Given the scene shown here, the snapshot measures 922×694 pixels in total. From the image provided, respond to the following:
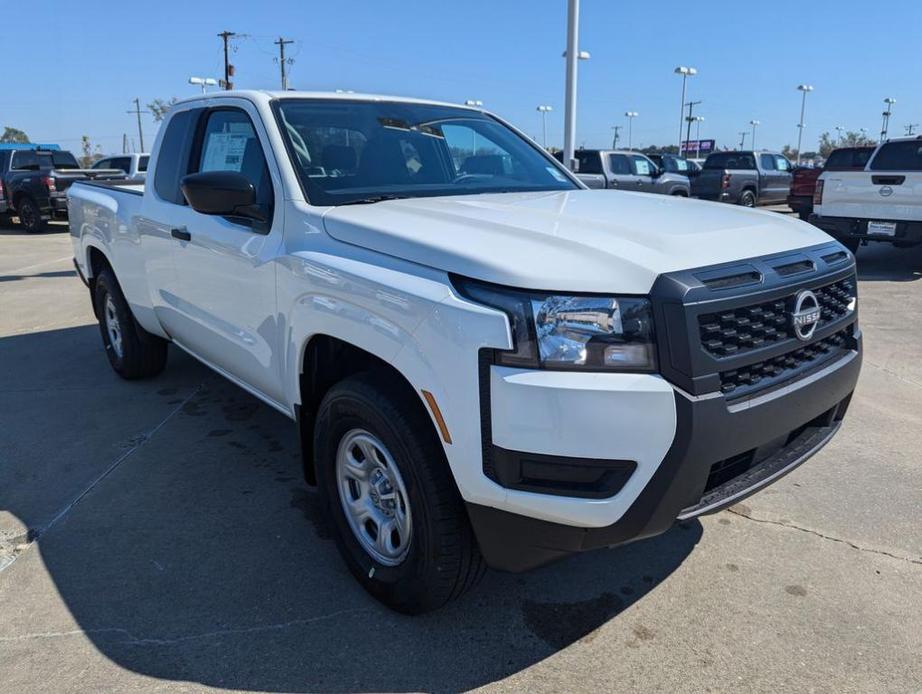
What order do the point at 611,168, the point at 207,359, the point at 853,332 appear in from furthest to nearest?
the point at 611,168 → the point at 207,359 → the point at 853,332

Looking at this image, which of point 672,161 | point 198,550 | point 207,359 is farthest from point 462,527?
point 672,161

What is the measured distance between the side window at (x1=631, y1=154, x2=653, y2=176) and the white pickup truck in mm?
15921

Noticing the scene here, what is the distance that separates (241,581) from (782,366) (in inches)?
88.1

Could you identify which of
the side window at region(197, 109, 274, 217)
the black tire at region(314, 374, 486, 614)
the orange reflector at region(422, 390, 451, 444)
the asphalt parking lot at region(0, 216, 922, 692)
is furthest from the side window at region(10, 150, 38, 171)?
the orange reflector at region(422, 390, 451, 444)

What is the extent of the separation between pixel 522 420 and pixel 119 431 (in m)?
3.48

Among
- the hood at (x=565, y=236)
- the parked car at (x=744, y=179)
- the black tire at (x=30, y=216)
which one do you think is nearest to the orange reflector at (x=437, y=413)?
the hood at (x=565, y=236)

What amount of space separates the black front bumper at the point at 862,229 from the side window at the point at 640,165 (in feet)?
26.1

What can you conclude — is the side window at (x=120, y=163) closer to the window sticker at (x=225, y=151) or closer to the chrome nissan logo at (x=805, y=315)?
the window sticker at (x=225, y=151)

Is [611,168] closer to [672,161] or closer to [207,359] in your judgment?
[672,161]

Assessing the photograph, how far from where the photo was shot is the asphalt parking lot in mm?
2471

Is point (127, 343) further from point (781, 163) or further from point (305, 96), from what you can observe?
point (781, 163)

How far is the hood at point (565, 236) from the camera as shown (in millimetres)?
2145

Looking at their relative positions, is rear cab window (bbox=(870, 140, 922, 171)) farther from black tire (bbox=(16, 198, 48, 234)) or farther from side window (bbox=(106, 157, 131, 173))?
black tire (bbox=(16, 198, 48, 234))

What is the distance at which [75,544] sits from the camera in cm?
329
